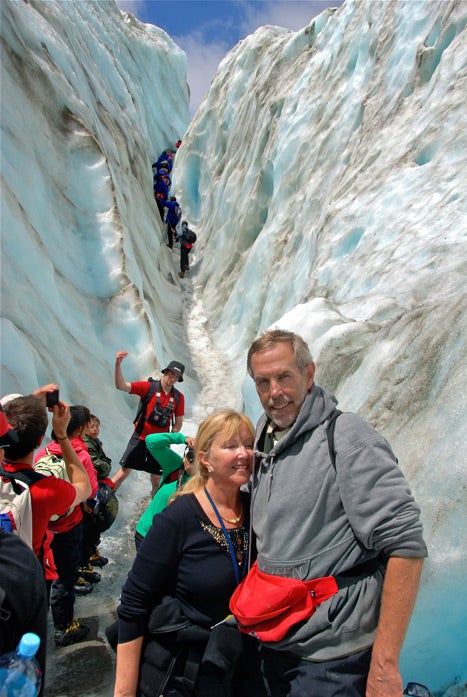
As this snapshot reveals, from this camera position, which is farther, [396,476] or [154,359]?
[154,359]

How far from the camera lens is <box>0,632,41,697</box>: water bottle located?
125cm

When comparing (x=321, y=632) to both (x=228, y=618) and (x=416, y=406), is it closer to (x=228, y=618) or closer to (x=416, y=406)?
(x=228, y=618)

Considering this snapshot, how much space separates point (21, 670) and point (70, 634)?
1.67 m

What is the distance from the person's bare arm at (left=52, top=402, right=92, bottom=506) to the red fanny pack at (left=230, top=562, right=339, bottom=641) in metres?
1.00

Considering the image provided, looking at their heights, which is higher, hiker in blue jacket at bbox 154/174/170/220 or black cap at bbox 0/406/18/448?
hiker in blue jacket at bbox 154/174/170/220

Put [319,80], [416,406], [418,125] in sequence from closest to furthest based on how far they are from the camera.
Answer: [416,406] → [418,125] → [319,80]

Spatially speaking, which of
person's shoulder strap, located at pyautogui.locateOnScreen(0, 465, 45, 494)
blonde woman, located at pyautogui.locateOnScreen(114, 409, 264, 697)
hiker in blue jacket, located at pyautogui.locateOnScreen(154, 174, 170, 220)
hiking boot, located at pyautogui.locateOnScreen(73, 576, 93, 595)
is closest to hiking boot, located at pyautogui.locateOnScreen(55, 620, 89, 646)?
hiking boot, located at pyautogui.locateOnScreen(73, 576, 93, 595)

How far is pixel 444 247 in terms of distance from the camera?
14.8 ft

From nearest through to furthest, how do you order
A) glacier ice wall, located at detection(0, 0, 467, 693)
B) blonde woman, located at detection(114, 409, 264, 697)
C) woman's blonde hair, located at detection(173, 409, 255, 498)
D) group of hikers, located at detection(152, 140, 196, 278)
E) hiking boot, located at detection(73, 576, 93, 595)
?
blonde woman, located at detection(114, 409, 264, 697) → woman's blonde hair, located at detection(173, 409, 255, 498) → glacier ice wall, located at detection(0, 0, 467, 693) → hiking boot, located at detection(73, 576, 93, 595) → group of hikers, located at detection(152, 140, 196, 278)

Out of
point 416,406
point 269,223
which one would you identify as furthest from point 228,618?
point 269,223

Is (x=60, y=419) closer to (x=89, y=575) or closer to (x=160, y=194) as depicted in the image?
(x=89, y=575)

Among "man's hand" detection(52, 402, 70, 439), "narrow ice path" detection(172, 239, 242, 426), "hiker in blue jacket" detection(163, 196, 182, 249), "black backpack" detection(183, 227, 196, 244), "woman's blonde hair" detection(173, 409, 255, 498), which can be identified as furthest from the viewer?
"hiker in blue jacket" detection(163, 196, 182, 249)

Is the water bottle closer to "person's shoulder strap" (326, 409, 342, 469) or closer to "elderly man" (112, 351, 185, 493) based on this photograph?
"person's shoulder strap" (326, 409, 342, 469)

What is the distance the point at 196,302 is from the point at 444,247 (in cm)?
927
